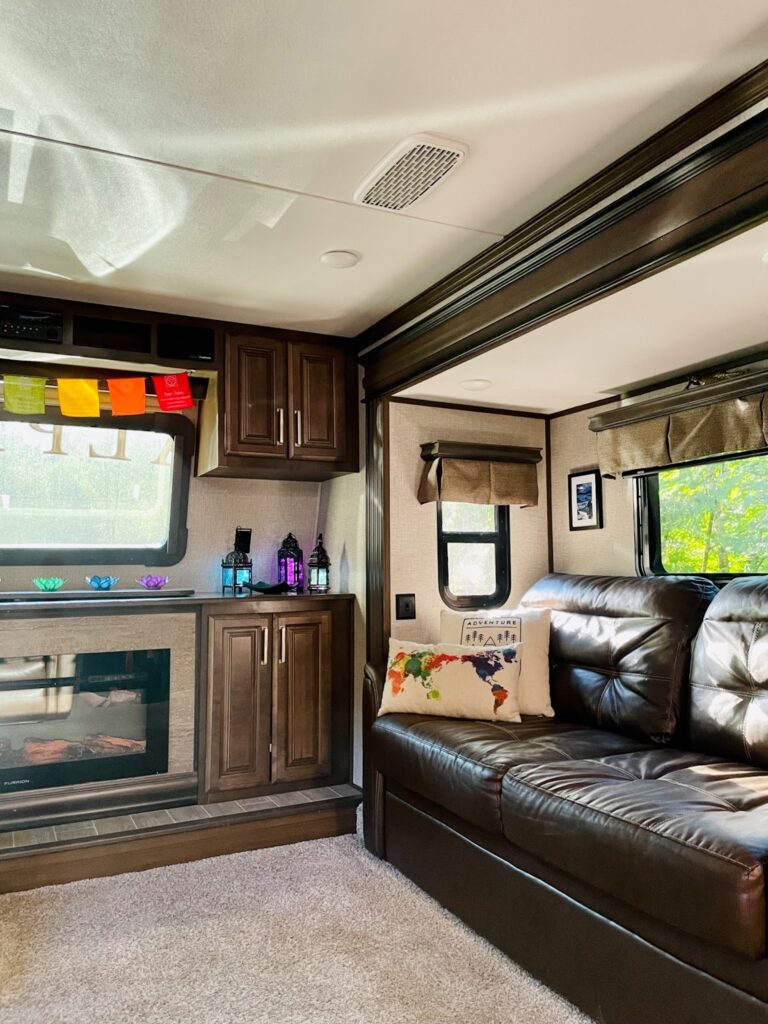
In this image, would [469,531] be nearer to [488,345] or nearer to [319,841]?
[488,345]

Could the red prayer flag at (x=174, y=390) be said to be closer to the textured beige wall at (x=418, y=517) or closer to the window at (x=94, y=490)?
the window at (x=94, y=490)

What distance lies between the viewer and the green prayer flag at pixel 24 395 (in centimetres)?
351

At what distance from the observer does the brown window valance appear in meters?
3.77

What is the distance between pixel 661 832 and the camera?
1.83 meters

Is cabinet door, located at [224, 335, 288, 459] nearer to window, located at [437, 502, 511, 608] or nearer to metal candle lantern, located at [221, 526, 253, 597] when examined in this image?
metal candle lantern, located at [221, 526, 253, 597]

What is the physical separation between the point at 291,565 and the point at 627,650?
182 centimetres

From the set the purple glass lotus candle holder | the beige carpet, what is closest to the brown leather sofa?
the beige carpet

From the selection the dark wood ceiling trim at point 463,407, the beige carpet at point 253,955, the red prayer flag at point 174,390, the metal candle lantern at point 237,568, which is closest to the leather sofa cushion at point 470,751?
the beige carpet at point 253,955

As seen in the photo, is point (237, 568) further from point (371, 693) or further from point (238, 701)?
point (371, 693)

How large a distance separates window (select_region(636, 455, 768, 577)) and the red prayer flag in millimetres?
2202

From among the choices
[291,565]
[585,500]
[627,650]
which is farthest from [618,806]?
[291,565]

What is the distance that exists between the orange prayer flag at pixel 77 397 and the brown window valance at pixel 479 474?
5.24 feet

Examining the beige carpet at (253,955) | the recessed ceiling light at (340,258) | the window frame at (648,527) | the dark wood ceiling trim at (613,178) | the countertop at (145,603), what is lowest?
the beige carpet at (253,955)

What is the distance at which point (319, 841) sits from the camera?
11.2 feet
